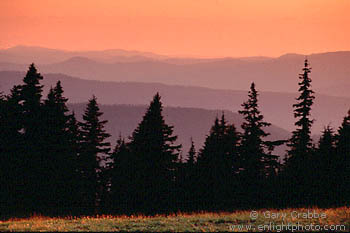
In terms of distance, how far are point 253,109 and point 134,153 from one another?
12.7 m

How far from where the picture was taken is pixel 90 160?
1657 inches

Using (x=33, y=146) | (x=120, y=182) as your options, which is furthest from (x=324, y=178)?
(x=33, y=146)

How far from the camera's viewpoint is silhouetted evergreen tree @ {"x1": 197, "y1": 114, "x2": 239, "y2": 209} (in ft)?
133

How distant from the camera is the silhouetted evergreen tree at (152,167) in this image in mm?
38250

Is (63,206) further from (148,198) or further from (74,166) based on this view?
(148,198)

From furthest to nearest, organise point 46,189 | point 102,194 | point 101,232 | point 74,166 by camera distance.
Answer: point 102,194
point 74,166
point 46,189
point 101,232

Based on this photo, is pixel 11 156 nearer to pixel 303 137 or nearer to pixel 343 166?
pixel 303 137

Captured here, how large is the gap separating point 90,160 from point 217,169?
1225 cm

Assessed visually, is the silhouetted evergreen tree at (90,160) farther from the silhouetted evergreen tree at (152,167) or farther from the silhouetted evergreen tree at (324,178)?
the silhouetted evergreen tree at (324,178)

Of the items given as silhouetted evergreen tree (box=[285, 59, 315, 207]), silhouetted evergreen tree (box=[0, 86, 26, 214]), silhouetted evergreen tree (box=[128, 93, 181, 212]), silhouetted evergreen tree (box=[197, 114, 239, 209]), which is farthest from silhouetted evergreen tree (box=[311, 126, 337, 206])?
silhouetted evergreen tree (box=[0, 86, 26, 214])

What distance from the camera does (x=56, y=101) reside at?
40750 millimetres

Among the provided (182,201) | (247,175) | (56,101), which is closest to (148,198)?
(182,201)


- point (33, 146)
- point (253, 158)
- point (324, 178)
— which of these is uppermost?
point (33, 146)

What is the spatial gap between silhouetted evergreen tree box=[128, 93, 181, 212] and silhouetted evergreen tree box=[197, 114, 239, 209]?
302 cm
